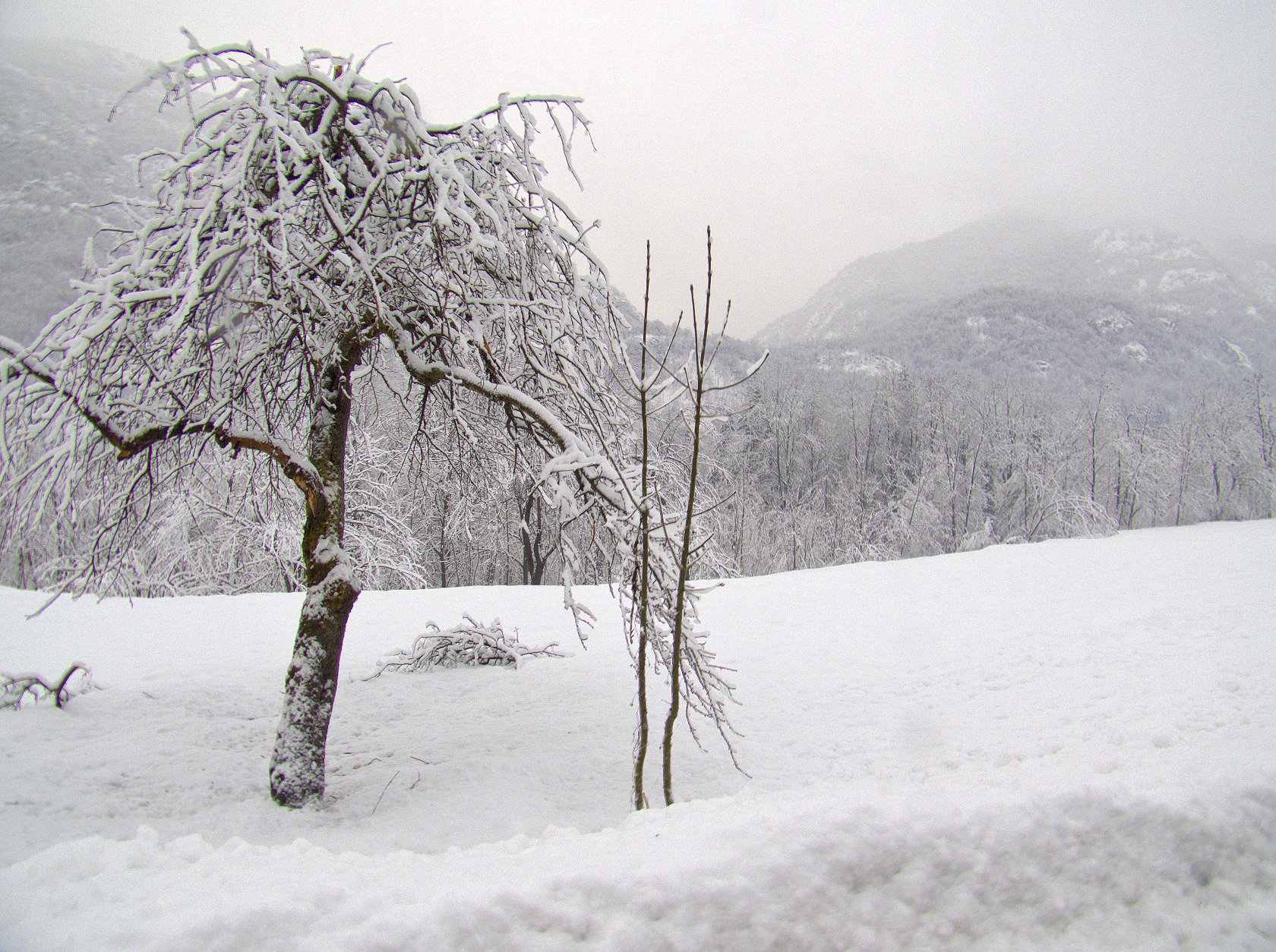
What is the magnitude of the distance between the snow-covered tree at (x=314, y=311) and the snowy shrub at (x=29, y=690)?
1.62m

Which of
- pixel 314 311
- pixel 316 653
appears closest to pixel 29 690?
pixel 316 653

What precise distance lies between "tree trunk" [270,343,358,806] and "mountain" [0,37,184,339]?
1745 mm

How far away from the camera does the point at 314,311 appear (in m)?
3.77

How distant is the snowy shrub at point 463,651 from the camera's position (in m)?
6.84

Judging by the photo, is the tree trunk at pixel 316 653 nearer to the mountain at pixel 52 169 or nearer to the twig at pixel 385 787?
the twig at pixel 385 787

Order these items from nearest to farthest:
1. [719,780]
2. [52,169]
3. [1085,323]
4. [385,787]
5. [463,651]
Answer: [385,787] → [719,780] → [463,651] → [52,169] → [1085,323]

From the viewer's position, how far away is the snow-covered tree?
3.28 m

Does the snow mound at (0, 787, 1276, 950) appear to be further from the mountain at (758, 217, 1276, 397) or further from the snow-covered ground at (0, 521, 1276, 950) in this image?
the mountain at (758, 217, 1276, 397)

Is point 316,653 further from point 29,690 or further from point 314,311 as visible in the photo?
point 29,690

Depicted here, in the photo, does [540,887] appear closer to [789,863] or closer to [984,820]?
[789,863]

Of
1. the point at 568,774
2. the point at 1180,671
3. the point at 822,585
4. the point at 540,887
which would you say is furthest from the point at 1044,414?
the point at 540,887

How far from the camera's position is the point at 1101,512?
24.0 meters

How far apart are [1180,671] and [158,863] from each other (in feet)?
23.1

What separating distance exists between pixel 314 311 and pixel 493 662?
4.50m
